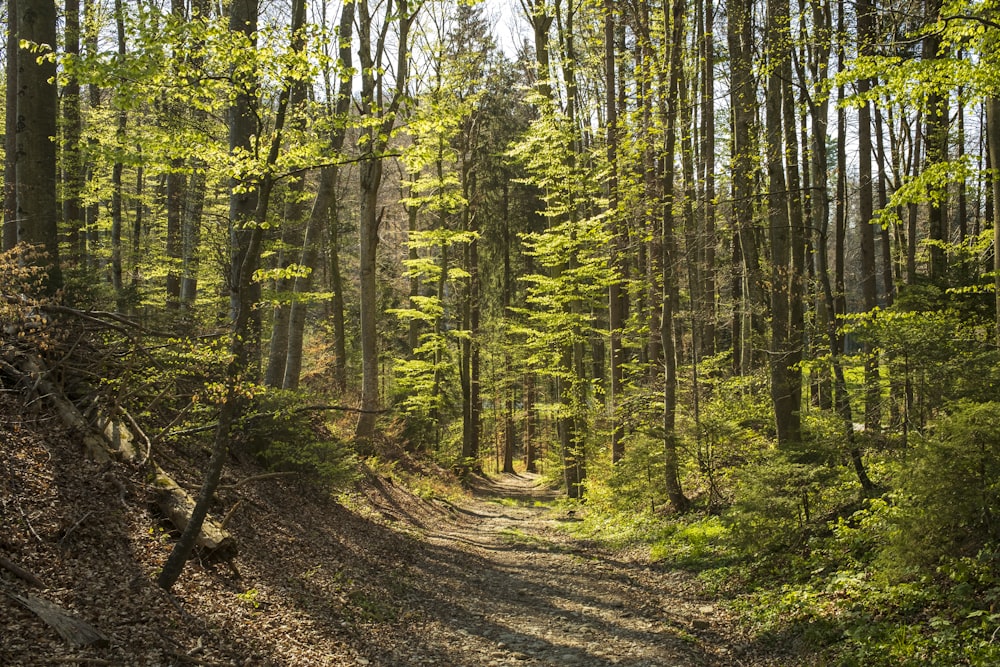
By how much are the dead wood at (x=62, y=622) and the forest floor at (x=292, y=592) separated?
0.04 metres

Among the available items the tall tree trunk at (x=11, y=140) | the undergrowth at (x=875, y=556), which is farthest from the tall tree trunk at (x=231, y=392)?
the undergrowth at (x=875, y=556)

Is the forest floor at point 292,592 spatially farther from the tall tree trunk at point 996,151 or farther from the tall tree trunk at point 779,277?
the tall tree trunk at point 996,151

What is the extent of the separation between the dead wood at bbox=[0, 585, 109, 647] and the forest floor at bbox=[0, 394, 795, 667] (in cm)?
4

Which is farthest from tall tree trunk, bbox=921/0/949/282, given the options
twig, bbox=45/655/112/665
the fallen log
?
twig, bbox=45/655/112/665

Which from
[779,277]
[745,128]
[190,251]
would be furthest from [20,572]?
[745,128]

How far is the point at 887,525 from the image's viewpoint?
6.01 metres

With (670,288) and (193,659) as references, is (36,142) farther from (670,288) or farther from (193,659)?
(670,288)

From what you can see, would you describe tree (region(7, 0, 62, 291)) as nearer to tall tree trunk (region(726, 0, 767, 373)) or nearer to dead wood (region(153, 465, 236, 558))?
dead wood (region(153, 465, 236, 558))

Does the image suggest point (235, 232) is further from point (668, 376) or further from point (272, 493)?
point (668, 376)

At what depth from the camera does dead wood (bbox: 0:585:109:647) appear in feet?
13.7

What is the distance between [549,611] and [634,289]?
7.31m

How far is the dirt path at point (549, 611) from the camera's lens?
630 cm

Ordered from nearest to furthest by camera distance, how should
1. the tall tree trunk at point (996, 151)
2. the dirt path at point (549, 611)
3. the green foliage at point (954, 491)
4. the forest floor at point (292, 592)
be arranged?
the forest floor at point (292, 592) → the green foliage at point (954, 491) → the dirt path at point (549, 611) → the tall tree trunk at point (996, 151)

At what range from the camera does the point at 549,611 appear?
7.99 meters
